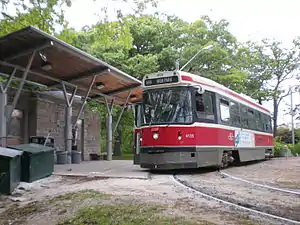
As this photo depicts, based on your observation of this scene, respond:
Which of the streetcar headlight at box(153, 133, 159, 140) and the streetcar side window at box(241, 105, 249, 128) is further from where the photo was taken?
the streetcar side window at box(241, 105, 249, 128)

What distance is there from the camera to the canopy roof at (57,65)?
37.9 feet

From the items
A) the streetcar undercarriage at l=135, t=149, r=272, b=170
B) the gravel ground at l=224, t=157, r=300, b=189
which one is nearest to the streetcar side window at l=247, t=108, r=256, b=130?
the gravel ground at l=224, t=157, r=300, b=189

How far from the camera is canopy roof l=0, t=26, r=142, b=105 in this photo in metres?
11.6

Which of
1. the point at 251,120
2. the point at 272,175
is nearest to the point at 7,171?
the point at 272,175

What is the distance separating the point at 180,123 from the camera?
441 inches

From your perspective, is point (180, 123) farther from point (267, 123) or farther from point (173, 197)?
point (267, 123)

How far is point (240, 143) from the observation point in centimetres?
A: 1495

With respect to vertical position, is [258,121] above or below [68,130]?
above

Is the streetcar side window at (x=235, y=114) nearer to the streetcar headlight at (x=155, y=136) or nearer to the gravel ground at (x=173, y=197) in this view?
the streetcar headlight at (x=155, y=136)

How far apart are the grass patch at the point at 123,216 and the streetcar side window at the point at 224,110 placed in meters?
7.62

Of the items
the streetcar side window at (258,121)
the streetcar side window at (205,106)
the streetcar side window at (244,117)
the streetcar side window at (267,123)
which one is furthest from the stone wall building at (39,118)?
the streetcar side window at (267,123)

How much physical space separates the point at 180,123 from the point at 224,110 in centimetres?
274

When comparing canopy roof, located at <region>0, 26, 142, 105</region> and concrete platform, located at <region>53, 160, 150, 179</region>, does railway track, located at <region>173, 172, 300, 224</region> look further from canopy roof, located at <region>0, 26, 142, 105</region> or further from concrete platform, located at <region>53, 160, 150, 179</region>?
canopy roof, located at <region>0, 26, 142, 105</region>

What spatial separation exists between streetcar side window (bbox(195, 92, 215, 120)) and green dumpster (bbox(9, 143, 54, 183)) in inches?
186
